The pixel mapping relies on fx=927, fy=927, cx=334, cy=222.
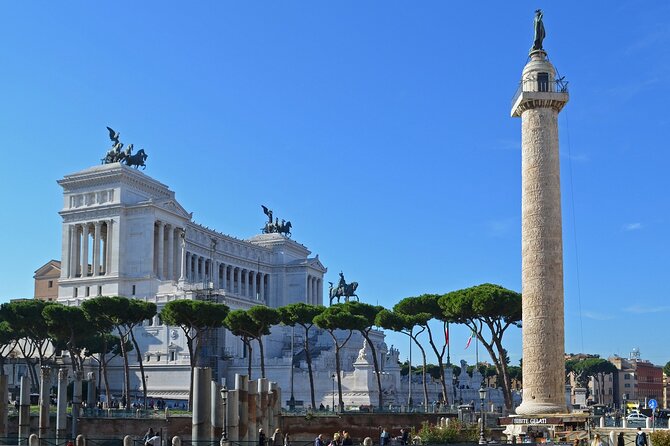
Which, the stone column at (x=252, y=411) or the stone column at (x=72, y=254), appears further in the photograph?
the stone column at (x=72, y=254)

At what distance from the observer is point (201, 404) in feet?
122

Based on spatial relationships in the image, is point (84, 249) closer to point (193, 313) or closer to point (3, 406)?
point (193, 313)

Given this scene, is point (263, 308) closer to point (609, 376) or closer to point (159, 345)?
point (159, 345)

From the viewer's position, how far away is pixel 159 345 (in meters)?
87.4

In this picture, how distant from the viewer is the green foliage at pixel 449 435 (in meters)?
37.8

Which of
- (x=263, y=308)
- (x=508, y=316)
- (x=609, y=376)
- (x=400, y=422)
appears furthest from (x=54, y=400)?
(x=609, y=376)

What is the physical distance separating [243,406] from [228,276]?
3601 inches

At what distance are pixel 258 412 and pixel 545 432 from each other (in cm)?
1300

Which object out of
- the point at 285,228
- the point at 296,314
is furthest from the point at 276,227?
the point at 296,314

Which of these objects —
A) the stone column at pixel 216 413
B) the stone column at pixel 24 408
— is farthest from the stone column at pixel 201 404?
the stone column at pixel 24 408

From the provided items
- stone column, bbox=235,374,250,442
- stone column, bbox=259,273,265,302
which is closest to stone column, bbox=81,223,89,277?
stone column, bbox=259,273,265,302

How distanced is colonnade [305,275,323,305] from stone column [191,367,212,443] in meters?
100.0

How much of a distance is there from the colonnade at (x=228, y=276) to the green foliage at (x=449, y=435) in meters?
80.3

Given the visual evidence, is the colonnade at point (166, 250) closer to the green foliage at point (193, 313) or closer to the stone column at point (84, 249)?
the stone column at point (84, 249)
